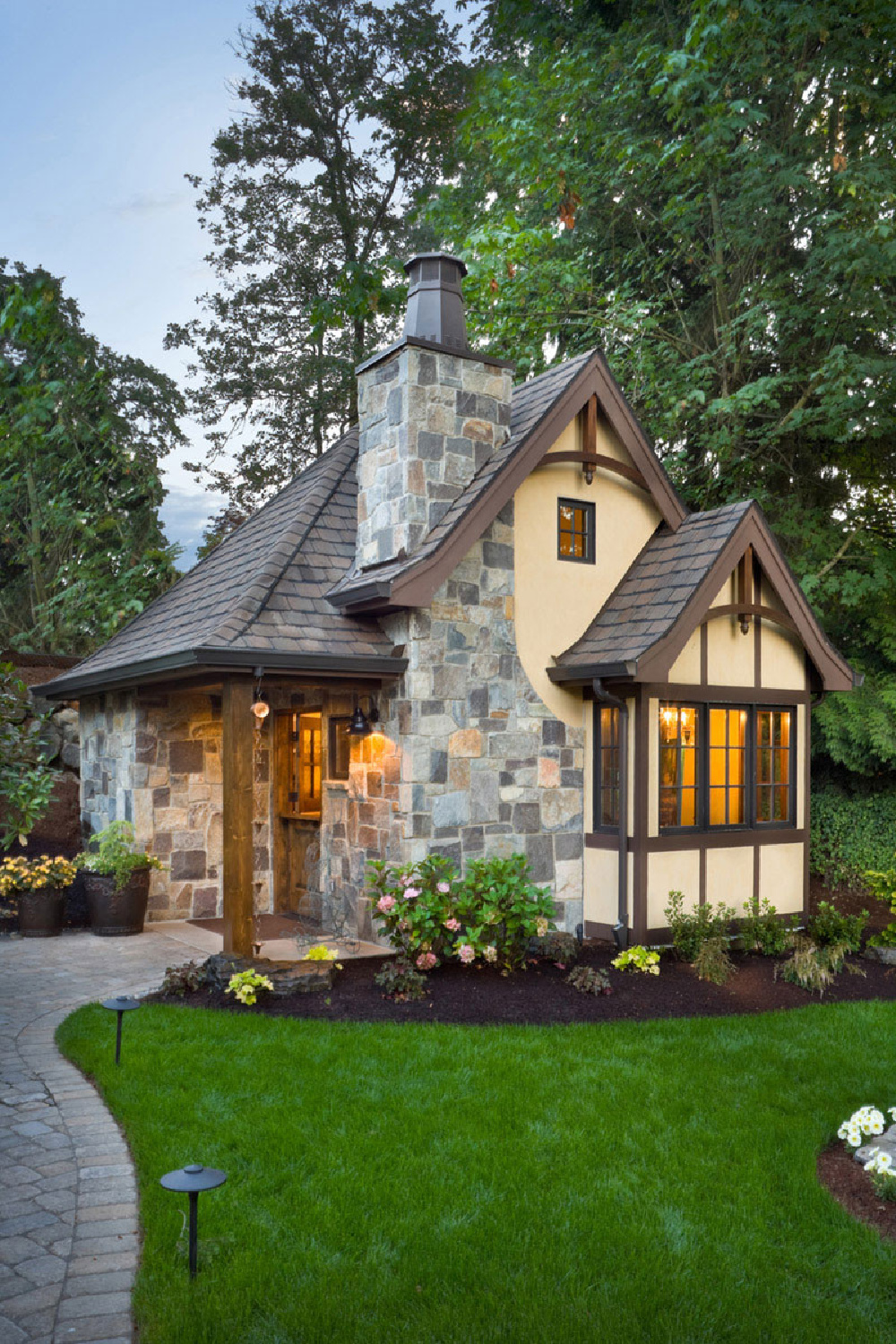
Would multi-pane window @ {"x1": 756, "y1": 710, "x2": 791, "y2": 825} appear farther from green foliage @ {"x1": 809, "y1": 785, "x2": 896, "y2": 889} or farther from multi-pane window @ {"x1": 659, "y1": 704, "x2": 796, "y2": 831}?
green foliage @ {"x1": 809, "y1": 785, "x2": 896, "y2": 889}

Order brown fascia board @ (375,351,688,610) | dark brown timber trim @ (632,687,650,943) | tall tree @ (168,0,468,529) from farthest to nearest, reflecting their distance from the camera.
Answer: tall tree @ (168,0,468,529), dark brown timber trim @ (632,687,650,943), brown fascia board @ (375,351,688,610)

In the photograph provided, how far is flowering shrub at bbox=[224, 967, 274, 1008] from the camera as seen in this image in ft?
22.3

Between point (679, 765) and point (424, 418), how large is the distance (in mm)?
3715

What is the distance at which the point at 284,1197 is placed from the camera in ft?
13.2

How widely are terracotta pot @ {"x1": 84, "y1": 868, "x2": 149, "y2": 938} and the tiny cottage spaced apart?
66 cm

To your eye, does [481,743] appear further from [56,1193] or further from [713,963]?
[56,1193]

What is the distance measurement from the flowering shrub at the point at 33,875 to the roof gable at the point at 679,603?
16.3ft

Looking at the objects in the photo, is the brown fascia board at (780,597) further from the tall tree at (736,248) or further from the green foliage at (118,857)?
the green foliage at (118,857)

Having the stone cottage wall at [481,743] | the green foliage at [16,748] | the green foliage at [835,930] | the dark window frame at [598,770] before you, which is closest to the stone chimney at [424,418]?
the stone cottage wall at [481,743]

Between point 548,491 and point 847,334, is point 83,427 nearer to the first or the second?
point 548,491

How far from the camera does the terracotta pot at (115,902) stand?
955cm

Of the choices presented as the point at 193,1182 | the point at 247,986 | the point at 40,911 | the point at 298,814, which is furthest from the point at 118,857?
the point at 193,1182

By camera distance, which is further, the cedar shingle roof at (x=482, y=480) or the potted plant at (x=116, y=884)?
the potted plant at (x=116, y=884)

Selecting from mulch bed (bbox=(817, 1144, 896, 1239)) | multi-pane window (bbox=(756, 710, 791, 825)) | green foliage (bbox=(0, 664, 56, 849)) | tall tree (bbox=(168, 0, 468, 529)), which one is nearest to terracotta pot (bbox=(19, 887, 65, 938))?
green foliage (bbox=(0, 664, 56, 849))
